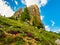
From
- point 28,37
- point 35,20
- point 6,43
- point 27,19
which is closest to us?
point 6,43

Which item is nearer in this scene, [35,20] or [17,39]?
[17,39]

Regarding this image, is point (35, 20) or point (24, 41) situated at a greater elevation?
point (35, 20)

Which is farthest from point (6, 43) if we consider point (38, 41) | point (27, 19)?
point (27, 19)

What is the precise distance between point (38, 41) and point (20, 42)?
5298 millimetres

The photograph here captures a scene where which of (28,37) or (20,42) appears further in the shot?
(28,37)

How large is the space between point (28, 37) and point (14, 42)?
149 inches

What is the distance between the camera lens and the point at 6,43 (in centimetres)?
3503

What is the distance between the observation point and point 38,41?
40.2 metres

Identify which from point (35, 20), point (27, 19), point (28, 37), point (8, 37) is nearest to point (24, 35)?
point (28, 37)

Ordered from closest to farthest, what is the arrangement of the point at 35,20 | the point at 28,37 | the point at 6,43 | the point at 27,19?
the point at 6,43 < the point at 28,37 < the point at 27,19 < the point at 35,20

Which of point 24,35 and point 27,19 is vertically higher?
point 27,19

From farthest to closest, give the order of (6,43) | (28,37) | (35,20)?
(35,20), (28,37), (6,43)

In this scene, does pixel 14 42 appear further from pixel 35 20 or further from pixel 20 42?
pixel 35 20

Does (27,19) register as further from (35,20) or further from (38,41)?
(38,41)
